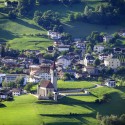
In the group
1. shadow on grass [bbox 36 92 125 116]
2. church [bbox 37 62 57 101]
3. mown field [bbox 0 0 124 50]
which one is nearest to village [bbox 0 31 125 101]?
church [bbox 37 62 57 101]

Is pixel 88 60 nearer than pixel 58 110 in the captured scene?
No

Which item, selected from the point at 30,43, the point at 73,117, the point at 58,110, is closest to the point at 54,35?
the point at 30,43

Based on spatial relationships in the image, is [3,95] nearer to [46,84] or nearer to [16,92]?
[16,92]

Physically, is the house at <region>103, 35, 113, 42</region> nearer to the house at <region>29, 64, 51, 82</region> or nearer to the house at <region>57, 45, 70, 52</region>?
the house at <region>57, 45, 70, 52</region>

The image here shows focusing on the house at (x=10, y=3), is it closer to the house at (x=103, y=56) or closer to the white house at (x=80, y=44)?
the white house at (x=80, y=44)

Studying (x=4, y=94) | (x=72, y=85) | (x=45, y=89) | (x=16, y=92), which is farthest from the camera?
(x=72, y=85)

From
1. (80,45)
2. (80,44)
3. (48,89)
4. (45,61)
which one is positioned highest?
(80,44)
